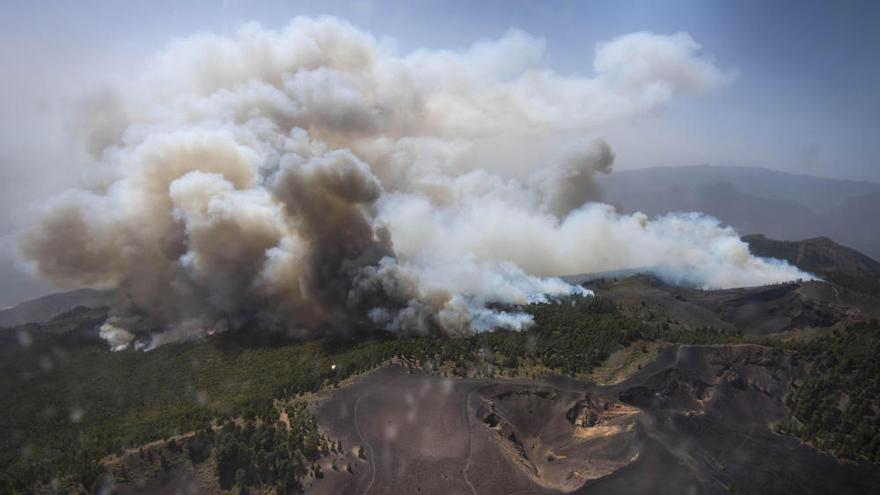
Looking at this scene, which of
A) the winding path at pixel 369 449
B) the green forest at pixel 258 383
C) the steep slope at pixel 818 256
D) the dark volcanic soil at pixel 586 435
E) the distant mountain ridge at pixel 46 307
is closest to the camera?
the winding path at pixel 369 449

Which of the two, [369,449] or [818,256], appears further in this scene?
[818,256]

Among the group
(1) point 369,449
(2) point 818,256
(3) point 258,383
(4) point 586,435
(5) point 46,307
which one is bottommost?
(5) point 46,307

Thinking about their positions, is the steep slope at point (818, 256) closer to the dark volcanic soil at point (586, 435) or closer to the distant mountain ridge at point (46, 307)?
the dark volcanic soil at point (586, 435)

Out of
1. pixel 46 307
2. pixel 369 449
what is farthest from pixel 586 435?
pixel 46 307

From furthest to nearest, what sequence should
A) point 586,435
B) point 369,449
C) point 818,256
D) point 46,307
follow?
1. point 818,256
2. point 46,307
3. point 586,435
4. point 369,449

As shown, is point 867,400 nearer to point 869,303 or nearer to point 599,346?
point 599,346

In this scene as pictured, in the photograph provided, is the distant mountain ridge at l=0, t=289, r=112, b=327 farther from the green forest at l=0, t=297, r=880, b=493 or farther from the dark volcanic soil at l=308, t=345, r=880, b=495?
the dark volcanic soil at l=308, t=345, r=880, b=495

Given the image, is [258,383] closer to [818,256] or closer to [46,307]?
[46,307]

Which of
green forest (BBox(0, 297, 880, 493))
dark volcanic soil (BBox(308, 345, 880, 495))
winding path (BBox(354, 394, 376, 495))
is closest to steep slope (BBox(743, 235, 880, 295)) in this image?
green forest (BBox(0, 297, 880, 493))

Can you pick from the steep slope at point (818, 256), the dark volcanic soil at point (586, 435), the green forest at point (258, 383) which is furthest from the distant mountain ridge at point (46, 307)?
the steep slope at point (818, 256)

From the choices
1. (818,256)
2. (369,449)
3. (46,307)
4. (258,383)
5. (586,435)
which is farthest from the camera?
(818,256)
